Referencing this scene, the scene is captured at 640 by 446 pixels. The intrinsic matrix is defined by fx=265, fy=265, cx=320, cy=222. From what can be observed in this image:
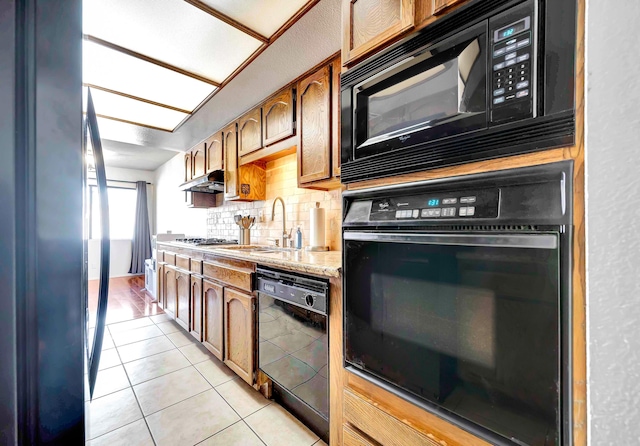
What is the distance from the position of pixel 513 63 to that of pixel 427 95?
23cm

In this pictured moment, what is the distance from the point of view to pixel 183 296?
9.21 ft

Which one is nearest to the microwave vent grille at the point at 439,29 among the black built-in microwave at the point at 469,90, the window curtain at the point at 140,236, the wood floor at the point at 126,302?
the black built-in microwave at the point at 469,90

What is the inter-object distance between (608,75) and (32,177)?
0.88 metres

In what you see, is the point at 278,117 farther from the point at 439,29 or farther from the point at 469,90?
the point at 469,90

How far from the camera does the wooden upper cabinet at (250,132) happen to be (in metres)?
2.54

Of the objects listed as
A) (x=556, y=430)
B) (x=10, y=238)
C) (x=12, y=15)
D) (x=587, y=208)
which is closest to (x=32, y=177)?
(x=10, y=238)

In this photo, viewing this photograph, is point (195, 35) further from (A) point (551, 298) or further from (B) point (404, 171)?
(A) point (551, 298)

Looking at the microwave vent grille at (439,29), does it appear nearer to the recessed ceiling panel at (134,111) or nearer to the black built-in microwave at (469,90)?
the black built-in microwave at (469,90)

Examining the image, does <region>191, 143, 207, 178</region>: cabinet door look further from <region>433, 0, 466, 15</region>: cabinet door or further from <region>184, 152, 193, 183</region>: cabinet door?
<region>433, 0, 466, 15</region>: cabinet door

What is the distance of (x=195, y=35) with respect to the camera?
169 centimetres

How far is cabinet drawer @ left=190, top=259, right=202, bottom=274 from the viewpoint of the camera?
2.48 m

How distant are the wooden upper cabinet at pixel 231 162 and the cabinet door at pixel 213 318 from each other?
3.36 feet

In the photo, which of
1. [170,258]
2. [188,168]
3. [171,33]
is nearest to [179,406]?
[170,258]

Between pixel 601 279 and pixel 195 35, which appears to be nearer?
pixel 601 279
